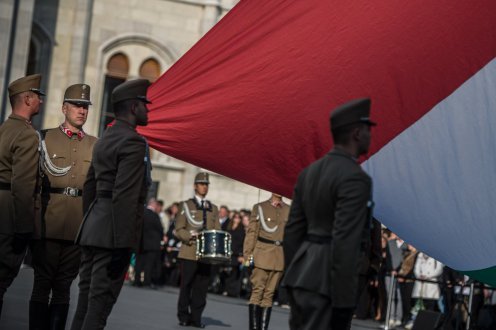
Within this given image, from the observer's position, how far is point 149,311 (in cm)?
1560

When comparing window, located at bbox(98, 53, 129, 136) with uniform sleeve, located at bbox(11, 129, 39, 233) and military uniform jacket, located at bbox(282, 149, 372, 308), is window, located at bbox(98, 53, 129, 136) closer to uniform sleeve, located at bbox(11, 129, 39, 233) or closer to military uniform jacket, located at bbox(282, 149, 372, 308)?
uniform sleeve, located at bbox(11, 129, 39, 233)

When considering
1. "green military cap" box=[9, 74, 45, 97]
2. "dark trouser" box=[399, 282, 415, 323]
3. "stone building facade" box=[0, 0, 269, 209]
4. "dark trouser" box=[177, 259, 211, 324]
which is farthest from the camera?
"stone building facade" box=[0, 0, 269, 209]

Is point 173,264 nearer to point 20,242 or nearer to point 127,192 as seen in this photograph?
point 20,242

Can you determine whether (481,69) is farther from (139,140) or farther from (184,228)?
(184,228)

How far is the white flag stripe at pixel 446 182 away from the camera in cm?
872

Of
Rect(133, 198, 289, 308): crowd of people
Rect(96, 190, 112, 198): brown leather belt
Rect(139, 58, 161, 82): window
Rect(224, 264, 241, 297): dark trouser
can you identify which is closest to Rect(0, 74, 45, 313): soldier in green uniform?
Rect(96, 190, 112, 198): brown leather belt

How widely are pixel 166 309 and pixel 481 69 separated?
866 centimetres

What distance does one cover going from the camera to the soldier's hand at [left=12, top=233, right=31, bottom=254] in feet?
29.1

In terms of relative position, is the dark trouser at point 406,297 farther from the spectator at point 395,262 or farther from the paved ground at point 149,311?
the paved ground at point 149,311

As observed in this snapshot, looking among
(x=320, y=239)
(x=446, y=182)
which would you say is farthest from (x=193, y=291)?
(x=320, y=239)

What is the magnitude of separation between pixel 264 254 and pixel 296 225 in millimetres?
6947

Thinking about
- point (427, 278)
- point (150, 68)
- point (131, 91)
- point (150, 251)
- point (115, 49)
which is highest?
point (115, 49)

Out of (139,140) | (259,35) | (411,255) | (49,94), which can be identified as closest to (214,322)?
(411,255)

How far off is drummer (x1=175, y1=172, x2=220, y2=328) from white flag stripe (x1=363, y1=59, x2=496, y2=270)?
5970mm
